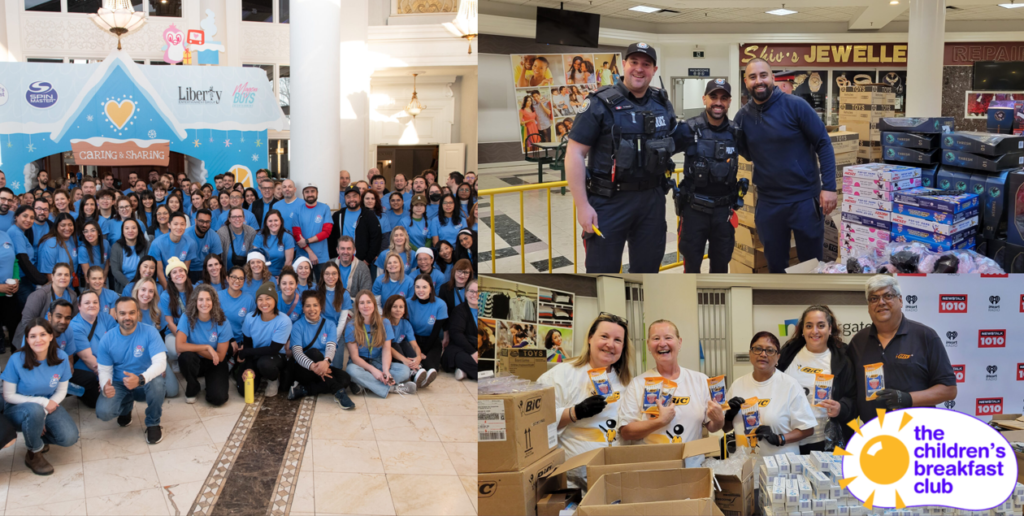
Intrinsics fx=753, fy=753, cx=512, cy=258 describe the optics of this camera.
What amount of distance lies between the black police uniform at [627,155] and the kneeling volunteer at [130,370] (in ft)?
11.4

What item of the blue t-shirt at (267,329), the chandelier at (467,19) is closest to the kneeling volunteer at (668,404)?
the blue t-shirt at (267,329)

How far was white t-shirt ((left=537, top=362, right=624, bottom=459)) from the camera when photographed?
11.2 feet

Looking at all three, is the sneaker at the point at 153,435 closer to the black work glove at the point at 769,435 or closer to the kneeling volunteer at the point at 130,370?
the kneeling volunteer at the point at 130,370

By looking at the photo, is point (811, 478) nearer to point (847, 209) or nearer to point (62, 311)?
point (847, 209)

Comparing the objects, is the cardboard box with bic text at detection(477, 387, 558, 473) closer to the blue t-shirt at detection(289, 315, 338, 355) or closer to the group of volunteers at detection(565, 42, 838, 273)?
the group of volunteers at detection(565, 42, 838, 273)

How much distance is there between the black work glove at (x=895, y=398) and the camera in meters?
3.43

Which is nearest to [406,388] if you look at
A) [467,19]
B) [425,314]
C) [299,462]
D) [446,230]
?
[425,314]

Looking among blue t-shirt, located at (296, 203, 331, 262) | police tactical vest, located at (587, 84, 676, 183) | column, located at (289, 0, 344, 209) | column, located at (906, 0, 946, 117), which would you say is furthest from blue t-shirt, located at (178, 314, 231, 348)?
column, located at (906, 0, 946, 117)

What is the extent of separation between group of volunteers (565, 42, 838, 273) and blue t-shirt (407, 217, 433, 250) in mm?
4889

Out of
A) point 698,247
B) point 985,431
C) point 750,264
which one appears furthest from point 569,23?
point 985,431

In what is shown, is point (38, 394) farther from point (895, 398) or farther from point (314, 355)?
point (895, 398)

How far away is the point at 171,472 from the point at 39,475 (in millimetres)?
750

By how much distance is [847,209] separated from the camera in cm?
354

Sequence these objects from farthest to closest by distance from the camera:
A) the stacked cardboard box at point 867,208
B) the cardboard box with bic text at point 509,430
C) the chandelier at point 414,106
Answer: the chandelier at point 414,106 < the stacked cardboard box at point 867,208 < the cardboard box with bic text at point 509,430
